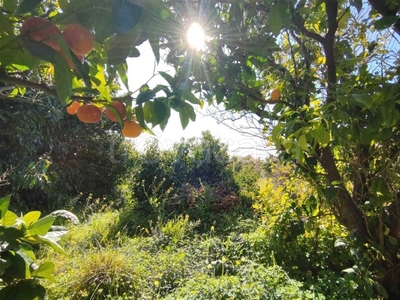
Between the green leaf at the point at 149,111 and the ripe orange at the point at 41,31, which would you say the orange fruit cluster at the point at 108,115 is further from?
the ripe orange at the point at 41,31

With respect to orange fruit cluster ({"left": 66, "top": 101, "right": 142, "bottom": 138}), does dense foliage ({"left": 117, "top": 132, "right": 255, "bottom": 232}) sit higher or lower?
higher

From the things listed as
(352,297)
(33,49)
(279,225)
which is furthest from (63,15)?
(279,225)

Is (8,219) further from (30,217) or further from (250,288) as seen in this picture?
(250,288)

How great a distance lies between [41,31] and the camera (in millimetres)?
383

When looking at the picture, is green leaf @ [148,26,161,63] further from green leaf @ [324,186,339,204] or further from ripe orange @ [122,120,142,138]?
green leaf @ [324,186,339,204]

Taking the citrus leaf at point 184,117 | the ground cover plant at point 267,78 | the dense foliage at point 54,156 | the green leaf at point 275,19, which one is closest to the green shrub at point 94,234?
the dense foliage at point 54,156

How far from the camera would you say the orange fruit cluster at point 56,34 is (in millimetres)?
383

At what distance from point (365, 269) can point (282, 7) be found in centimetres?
134

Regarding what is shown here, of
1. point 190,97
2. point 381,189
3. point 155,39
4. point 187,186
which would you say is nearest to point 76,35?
point 155,39

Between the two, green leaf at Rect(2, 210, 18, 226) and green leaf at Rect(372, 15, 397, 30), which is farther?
green leaf at Rect(372, 15, 397, 30)

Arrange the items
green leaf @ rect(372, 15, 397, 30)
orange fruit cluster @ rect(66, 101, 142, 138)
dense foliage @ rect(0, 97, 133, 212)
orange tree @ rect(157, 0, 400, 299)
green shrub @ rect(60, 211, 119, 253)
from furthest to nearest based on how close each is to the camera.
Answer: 1. dense foliage @ rect(0, 97, 133, 212)
2. green shrub @ rect(60, 211, 119, 253)
3. green leaf @ rect(372, 15, 397, 30)
4. orange tree @ rect(157, 0, 400, 299)
5. orange fruit cluster @ rect(66, 101, 142, 138)

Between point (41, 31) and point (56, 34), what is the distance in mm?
26

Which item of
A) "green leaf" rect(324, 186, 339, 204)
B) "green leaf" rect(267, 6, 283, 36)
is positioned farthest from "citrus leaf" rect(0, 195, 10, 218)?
"green leaf" rect(324, 186, 339, 204)

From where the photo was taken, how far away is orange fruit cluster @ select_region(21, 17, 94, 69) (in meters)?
0.38
